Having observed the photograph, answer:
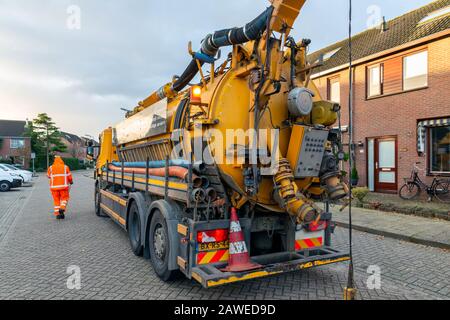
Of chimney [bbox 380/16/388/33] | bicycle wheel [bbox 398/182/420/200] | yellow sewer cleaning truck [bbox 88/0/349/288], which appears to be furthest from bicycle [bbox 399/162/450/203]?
yellow sewer cleaning truck [bbox 88/0/349/288]

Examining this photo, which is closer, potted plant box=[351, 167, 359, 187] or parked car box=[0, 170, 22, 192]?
potted plant box=[351, 167, 359, 187]

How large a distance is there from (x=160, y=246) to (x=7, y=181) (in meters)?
18.3

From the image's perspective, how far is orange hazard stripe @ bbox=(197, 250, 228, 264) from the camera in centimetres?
370

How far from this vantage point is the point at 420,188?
10.9 meters

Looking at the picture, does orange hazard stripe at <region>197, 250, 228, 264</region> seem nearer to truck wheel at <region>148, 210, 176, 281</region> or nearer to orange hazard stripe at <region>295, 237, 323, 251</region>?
truck wheel at <region>148, 210, 176, 281</region>

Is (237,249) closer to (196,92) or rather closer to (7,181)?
(196,92)

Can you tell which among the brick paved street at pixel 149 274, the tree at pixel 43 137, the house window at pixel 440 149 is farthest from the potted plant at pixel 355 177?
the tree at pixel 43 137

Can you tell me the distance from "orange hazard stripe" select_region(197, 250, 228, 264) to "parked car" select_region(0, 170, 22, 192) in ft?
62.7

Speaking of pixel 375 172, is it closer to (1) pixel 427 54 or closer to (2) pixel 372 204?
(2) pixel 372 204

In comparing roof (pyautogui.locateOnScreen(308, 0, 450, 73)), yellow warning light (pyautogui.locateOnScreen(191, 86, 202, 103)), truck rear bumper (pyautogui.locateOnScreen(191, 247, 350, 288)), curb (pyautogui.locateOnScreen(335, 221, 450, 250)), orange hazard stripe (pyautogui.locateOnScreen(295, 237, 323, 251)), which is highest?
roof (pyautogui.locateOnScreen(308, 0, 450, 73))

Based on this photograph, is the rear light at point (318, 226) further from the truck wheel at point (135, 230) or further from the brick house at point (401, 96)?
the brick house at point (401, 96)

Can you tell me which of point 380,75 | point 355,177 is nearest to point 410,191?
point 355,177
